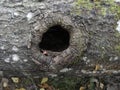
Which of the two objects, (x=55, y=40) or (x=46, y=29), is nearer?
(x=46, y=29)

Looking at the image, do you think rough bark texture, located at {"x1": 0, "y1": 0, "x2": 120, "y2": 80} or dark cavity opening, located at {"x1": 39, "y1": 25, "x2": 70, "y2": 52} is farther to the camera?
dark cavity opening, located at {"x1": 39, "y1": 25, "x2": 70, "y2": 52}

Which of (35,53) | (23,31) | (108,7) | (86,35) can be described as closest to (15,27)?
(23,31)

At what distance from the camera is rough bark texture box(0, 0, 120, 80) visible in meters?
2.45

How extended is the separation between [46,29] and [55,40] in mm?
397

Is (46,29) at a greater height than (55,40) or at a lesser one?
greater

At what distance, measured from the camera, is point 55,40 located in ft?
9.26

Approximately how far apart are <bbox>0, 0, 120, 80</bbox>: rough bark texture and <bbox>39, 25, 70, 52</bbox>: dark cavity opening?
0.20 metres

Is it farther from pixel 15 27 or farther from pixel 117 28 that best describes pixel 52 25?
pixel 117 28

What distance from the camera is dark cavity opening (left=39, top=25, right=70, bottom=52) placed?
2.70 meters

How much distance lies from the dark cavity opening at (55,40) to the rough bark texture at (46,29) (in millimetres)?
204

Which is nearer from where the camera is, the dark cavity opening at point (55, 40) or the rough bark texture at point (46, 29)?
the rough bark texture at point (46, 29)

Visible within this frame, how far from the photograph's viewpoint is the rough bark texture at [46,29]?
2.45 metres

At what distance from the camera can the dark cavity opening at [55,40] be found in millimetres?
2695

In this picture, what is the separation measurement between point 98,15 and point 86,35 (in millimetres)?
232
